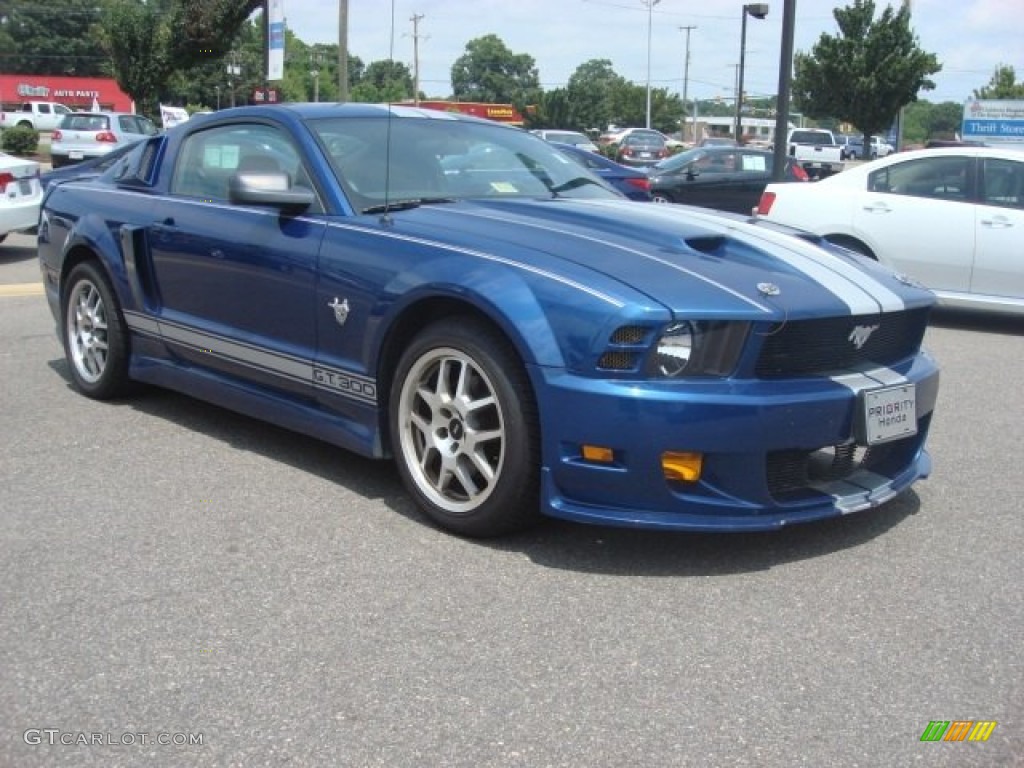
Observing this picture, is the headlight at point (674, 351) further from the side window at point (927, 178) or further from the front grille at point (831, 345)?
the side window at point (927, 178)

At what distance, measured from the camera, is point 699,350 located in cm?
351

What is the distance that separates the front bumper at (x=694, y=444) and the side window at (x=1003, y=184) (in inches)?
244

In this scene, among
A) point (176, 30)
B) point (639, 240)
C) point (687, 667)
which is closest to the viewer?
Result: point (687, 667)

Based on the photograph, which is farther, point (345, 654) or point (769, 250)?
point (769, 250)

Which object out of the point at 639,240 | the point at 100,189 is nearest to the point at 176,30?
the point at 100,189

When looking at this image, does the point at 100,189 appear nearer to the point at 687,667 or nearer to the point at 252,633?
the point at 252,633

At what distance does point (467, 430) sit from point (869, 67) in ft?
134

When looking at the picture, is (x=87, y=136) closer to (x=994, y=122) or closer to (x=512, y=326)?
(x=994, y=122)

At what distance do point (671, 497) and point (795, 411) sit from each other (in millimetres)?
474

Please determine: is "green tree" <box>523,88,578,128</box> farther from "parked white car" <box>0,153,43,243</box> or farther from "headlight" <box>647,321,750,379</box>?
"headlight" <box>647,321,750,379</box>

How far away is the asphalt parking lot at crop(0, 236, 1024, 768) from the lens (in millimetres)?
2652

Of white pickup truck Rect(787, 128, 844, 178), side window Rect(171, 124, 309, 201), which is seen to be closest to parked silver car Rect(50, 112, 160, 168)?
white pickup truck Rect(787, 128, 844, 178)

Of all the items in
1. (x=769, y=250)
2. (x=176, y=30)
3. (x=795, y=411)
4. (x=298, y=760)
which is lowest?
(x=298, y=760)

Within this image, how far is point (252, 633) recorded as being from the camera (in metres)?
3.18
